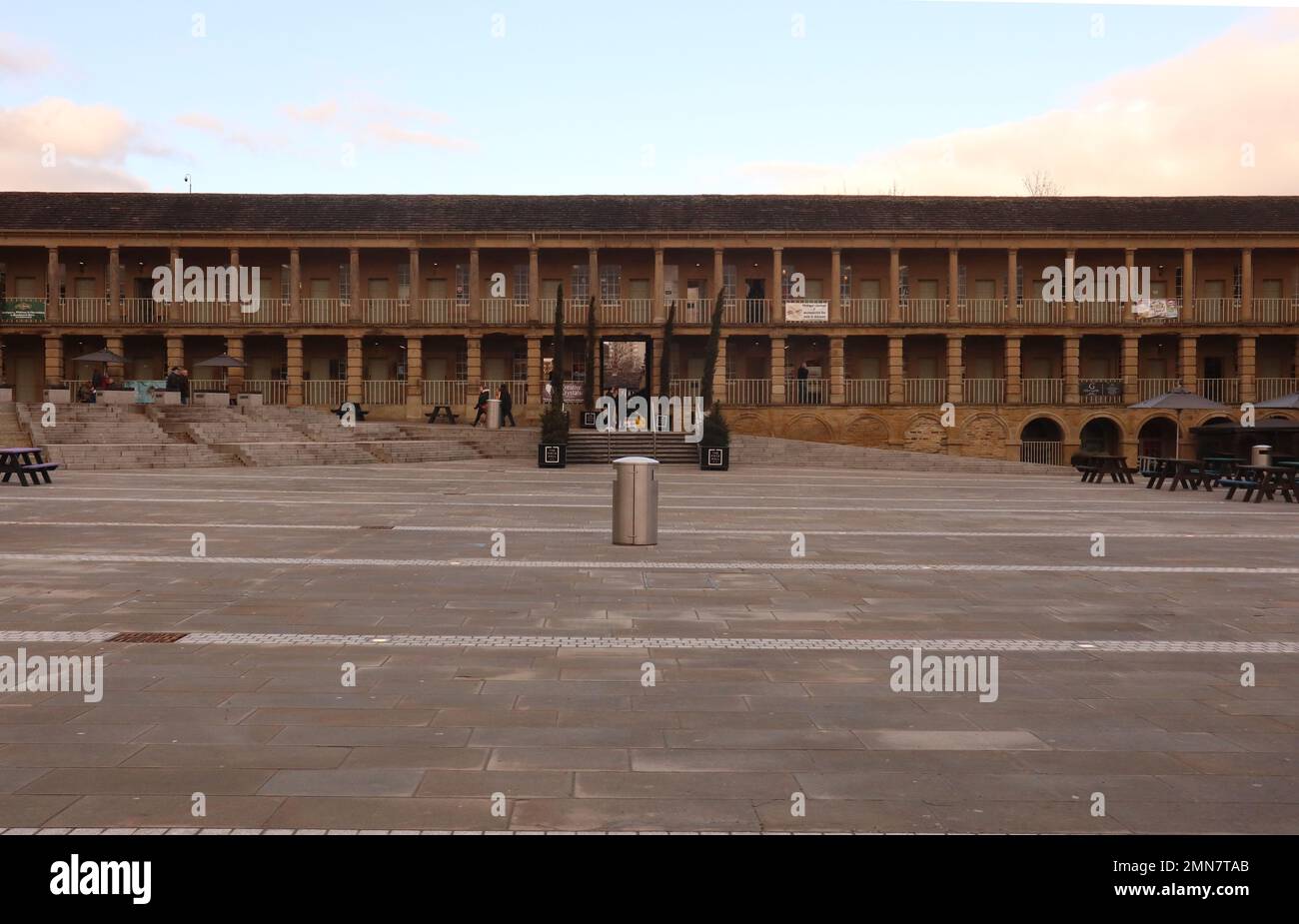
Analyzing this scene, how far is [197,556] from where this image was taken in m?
9.84

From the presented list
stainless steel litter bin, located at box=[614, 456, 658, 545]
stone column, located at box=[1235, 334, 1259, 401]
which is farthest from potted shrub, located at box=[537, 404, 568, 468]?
stone column, located at box=[1235, 334, 1259, 401]

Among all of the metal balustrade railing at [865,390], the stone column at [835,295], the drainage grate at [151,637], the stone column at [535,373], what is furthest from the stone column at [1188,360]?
the drainage grate at [151,637]

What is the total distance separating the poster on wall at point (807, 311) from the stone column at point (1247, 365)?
16.8m

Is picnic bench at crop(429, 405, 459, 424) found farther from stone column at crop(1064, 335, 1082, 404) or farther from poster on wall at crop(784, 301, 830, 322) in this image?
stone column at crop(1064, 335, 1082, 404)

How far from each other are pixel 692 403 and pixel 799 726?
32292 millimetres

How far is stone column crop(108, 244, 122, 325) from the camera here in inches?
1543

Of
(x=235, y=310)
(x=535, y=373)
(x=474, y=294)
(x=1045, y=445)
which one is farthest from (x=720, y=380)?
(x=235, y=310)

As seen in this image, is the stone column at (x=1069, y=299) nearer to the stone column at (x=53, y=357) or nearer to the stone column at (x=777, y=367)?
the stone column at (x=777, y=367)

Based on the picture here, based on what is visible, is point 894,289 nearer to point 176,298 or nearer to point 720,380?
point 720,380

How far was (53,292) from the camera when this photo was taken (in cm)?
3947

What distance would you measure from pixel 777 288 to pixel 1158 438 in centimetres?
1703

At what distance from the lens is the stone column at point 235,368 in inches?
1572
